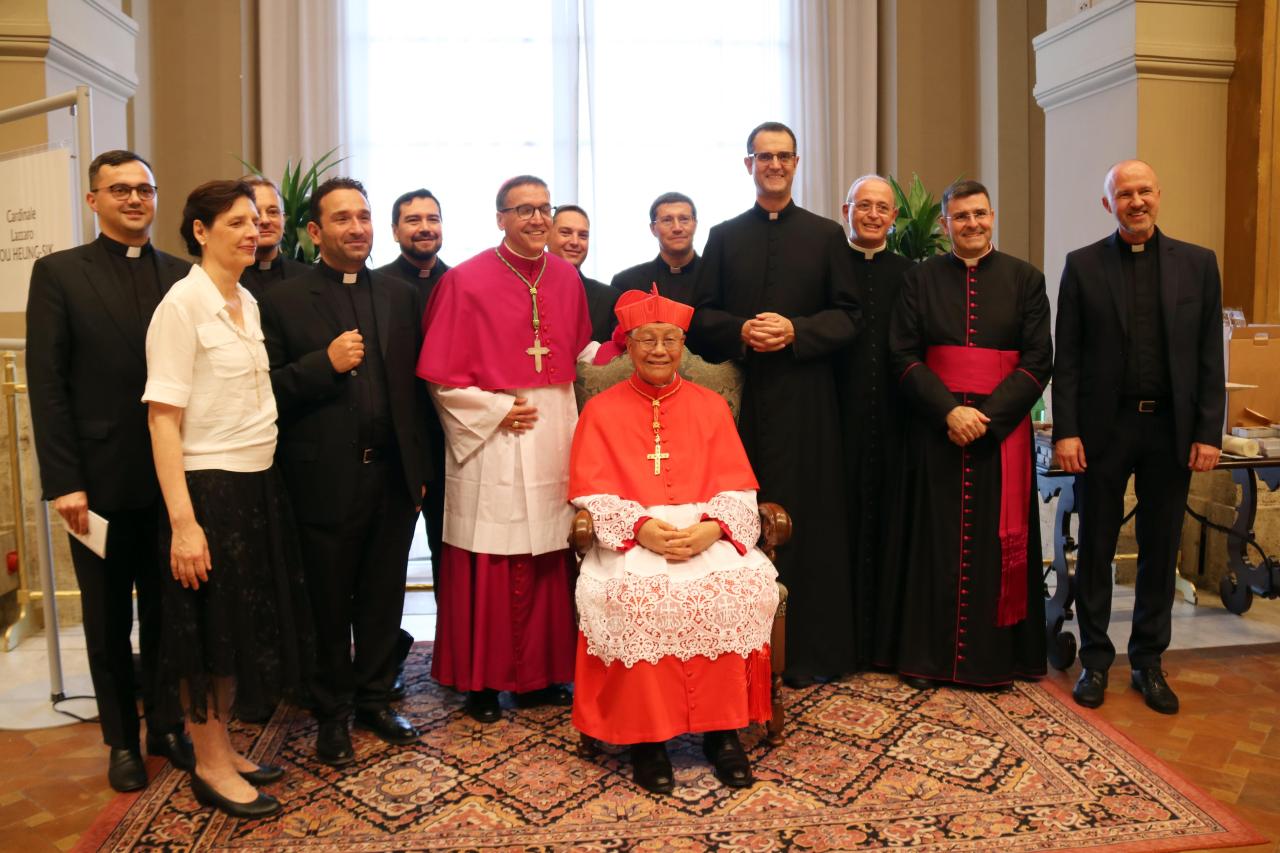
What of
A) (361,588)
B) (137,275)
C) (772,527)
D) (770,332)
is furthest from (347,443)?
(770,332)

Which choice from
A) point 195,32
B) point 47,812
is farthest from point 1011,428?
point 195,32

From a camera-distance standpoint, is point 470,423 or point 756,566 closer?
point 756,566

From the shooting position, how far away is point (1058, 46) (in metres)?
5.71

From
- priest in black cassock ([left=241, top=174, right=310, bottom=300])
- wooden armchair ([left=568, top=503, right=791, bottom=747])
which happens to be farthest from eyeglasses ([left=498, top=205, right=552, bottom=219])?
wooden armchair ([left=568, top=503, right=791, bottom=747])

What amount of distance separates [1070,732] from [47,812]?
3164 millimetres

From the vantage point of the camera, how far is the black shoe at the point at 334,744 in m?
3.34

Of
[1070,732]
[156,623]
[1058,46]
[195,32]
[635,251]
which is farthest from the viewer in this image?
[635,251]

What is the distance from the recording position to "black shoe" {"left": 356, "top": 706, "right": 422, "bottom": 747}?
3.51 meters

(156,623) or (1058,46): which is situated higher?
(1058,46)

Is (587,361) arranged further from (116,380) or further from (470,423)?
A: (116,380)

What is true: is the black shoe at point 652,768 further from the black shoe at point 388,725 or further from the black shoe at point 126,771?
the black shoe at point 126,771

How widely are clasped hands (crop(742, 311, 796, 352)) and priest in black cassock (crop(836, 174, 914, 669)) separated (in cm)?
43

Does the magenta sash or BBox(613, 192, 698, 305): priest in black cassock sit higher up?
BBox(613, 192, 698, 305): priest in black cassock

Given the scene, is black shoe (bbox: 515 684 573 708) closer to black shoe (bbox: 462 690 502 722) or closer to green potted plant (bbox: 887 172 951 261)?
black shoe (bbox: 462 690 502 722)
